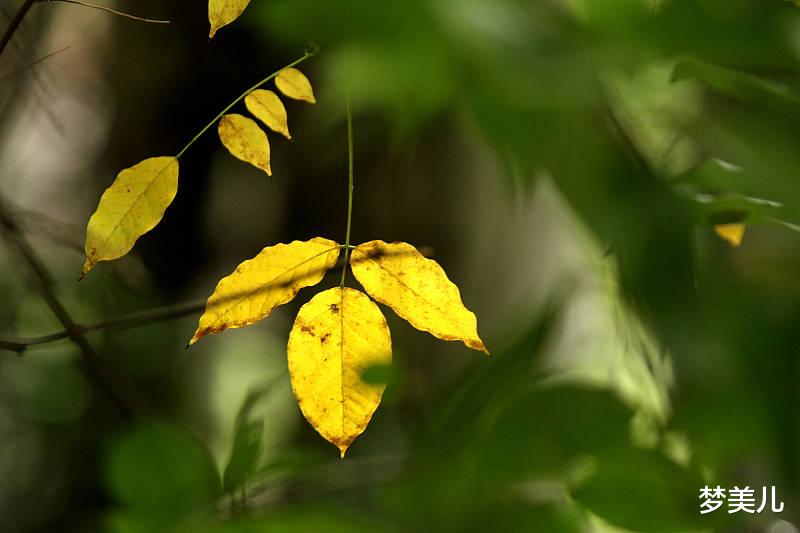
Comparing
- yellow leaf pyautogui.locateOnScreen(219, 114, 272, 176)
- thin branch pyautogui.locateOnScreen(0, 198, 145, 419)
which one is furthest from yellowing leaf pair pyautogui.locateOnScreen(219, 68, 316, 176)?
thin branch pyautogui.locateOnScreen(0, 198, 145, 419)

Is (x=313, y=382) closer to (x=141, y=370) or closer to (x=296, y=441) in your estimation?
(x=296, y=441)

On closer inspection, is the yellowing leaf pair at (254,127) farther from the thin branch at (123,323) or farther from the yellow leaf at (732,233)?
the yellow leaf at (732,233)

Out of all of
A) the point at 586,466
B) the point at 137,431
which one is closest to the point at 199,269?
the point at 137,431

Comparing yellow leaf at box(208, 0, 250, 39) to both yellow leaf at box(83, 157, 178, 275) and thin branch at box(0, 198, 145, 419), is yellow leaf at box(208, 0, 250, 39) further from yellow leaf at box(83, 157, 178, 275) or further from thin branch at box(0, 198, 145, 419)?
thin branch at box(0, 198, 145, 419)

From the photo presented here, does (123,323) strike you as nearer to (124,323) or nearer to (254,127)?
(124,323)

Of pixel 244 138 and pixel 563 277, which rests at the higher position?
pixel 244 138

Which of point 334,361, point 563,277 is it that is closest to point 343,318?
point 334,361
